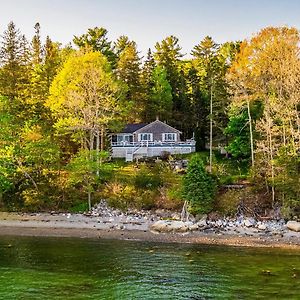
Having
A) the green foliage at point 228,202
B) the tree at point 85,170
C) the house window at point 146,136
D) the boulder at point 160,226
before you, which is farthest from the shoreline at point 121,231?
the house window at point 146,136

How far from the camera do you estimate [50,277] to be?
19.5m

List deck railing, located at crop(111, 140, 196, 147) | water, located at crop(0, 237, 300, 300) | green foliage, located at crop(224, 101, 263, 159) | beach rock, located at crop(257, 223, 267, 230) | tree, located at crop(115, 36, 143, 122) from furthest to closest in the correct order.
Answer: tree, located at crop(115, 36, 143, 122), deck railing, located at crop(111, 140, 196, 147), green foliage, located at crop(224, 101, 263, 159), beach rock, located at crop(257, 223, 267, 230), water, located at crop(0, 237, 300, 300)

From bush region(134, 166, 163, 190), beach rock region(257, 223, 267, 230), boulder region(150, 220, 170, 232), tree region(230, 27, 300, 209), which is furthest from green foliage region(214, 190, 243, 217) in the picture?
bush region(134, 166, 163, 190)

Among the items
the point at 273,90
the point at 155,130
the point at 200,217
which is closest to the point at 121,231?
the point at 200,217

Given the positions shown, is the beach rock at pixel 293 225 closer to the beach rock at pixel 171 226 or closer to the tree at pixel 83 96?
the beach rock at pixel 171 226

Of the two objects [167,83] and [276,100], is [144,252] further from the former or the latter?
[167,83]

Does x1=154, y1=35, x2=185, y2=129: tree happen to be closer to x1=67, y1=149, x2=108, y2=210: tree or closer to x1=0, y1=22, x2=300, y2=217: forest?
x1=0, y1=22, x2=300, y2=217: forest

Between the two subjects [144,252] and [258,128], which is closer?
[144,252]

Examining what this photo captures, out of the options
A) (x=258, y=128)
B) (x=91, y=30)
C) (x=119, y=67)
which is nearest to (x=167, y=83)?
(x=119, y=67)

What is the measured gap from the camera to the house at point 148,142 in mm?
48531

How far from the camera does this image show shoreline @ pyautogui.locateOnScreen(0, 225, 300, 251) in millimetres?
27156

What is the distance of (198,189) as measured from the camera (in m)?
33.0

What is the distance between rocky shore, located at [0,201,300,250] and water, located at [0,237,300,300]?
1906mm

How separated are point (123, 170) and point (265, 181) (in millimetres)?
13134
